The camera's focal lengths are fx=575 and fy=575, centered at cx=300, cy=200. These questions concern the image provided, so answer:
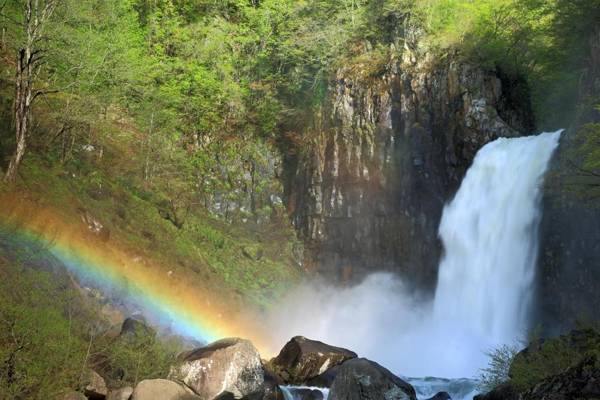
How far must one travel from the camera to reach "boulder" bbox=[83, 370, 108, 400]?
12.2 metres

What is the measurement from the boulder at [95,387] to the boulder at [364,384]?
543cm

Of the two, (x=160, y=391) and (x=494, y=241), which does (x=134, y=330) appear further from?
(x=494, y=241)

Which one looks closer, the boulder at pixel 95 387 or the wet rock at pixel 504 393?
the wet rock at pixel 504 393

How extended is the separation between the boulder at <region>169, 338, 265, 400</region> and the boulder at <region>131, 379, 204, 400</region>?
3.83ft

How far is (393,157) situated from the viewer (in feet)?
95.8

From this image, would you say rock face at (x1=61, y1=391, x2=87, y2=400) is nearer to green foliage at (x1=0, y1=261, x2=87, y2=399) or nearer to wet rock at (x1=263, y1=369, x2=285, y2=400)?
green foliage at (x1=0, y1=261, x2=87, y2=399)

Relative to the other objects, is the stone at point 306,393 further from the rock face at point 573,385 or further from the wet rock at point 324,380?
the rock face at point 573,385

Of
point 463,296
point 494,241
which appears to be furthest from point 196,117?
point 494,241

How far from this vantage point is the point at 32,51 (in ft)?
67.8

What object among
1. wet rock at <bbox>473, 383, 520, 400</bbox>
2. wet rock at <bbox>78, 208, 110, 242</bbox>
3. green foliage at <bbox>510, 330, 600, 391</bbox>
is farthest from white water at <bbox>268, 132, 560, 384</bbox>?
green foliage at <bbox>510, 330, 600, 391</bbox>

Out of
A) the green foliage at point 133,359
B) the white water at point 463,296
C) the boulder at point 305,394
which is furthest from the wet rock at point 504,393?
the white water at point 463,296

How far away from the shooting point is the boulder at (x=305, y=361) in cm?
1787

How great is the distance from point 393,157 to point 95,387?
20114mm

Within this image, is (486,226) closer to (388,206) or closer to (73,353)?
(388,206)
